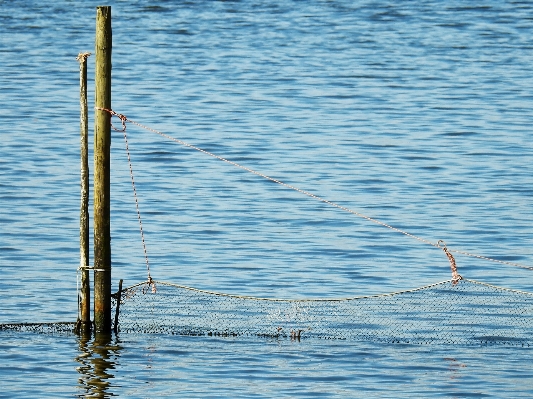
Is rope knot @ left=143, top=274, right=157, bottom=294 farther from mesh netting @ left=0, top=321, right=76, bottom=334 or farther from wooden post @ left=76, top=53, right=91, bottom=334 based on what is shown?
mesh netting @ left=0, top=321, right=76, bottom=334

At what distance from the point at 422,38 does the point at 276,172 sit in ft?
73.6

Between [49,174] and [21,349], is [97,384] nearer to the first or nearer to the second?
[21,349]

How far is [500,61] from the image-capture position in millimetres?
42156

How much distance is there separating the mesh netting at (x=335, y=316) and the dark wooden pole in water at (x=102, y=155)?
0.70 m

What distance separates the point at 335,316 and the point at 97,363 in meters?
3.10

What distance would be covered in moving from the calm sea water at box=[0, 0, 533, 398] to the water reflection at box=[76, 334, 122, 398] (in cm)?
4

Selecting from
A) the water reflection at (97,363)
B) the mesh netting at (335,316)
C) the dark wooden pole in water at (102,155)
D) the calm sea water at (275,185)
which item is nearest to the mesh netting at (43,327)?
the calm sea water at (275,185)

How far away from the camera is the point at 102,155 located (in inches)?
559

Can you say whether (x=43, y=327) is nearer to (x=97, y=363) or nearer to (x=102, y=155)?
(x=97, y=363)

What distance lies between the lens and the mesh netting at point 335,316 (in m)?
15.1

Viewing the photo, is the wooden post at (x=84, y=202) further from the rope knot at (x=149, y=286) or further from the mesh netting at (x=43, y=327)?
the rope knot at (x=149, y=286)

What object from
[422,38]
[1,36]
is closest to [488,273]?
[422,38]

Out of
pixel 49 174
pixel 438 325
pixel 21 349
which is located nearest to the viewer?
pixel 21 349

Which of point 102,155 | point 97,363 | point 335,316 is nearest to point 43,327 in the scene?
point 97,363
